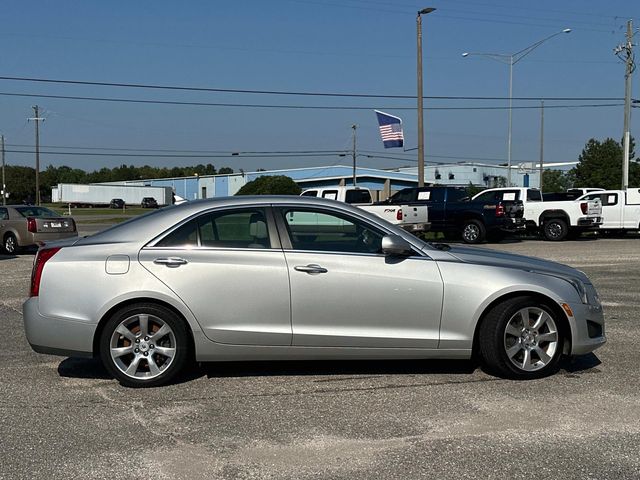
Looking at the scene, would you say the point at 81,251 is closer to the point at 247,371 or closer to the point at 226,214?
the point at 226,214

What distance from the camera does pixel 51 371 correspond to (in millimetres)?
6348

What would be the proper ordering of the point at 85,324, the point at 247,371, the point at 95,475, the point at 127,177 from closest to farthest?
the point at 95,475 → the point at 85,324 → the point at 247,371 → the point at 127,177

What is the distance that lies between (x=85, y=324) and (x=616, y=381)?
4516 mm

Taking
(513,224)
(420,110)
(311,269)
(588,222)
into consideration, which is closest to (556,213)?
(588,222)

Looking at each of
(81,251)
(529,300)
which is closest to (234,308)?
(81,251)

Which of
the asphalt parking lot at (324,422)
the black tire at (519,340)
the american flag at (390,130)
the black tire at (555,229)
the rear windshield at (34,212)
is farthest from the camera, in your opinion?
the american flag at (390,130)

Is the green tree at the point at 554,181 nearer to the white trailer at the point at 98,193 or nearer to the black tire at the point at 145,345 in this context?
the white trailer at the point at 98,193

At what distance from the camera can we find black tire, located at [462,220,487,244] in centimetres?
2258

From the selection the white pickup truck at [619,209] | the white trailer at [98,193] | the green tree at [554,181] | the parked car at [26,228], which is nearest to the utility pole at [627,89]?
the white pickup truck at [619,209]

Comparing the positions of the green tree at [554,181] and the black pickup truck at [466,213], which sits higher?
the green tree at [554,181]

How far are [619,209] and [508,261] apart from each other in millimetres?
20658

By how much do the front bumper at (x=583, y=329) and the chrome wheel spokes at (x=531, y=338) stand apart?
5.8 inches

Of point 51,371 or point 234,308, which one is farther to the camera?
point 51,371

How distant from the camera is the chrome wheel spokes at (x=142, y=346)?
559cm
